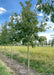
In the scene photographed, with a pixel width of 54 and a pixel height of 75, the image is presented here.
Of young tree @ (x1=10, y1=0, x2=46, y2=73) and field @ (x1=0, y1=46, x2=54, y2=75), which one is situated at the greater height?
young tree @ (x1=10, y1=0, x2=46, y2=73)

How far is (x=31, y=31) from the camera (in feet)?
18.5

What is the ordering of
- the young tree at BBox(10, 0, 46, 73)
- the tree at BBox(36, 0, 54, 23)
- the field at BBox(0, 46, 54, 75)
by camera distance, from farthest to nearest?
1. the field at BBox(0, 46, 54, 75)
2. the young tree at BBox(10, 0, 46, 73)
3. the tree at BBox(36, 0, 54, 23)

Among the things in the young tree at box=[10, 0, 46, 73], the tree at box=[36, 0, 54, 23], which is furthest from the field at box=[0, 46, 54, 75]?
the tree at box=[36, 0, 54, 23]

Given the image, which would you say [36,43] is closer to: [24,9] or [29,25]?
[29,25]

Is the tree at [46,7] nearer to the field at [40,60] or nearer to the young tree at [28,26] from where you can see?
the young tree at [28,26]

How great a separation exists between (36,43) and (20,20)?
6.13 feet

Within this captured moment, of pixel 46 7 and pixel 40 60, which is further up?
pixel 46 7

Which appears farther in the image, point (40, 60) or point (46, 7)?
point (40, 60)

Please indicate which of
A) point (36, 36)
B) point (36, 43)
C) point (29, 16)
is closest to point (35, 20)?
point (29, 16)

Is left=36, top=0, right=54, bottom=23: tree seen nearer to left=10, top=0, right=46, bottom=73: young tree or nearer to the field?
left=10, top=0, right=46, bottom=73: young tree

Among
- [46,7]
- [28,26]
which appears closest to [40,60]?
[28,26]

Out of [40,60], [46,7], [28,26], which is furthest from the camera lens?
[40,60]

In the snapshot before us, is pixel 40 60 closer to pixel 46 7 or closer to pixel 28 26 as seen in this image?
pixel 28 26

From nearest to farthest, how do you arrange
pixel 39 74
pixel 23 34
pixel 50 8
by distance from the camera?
pixel 50 8
pixel 39 74
pixel 23 34
